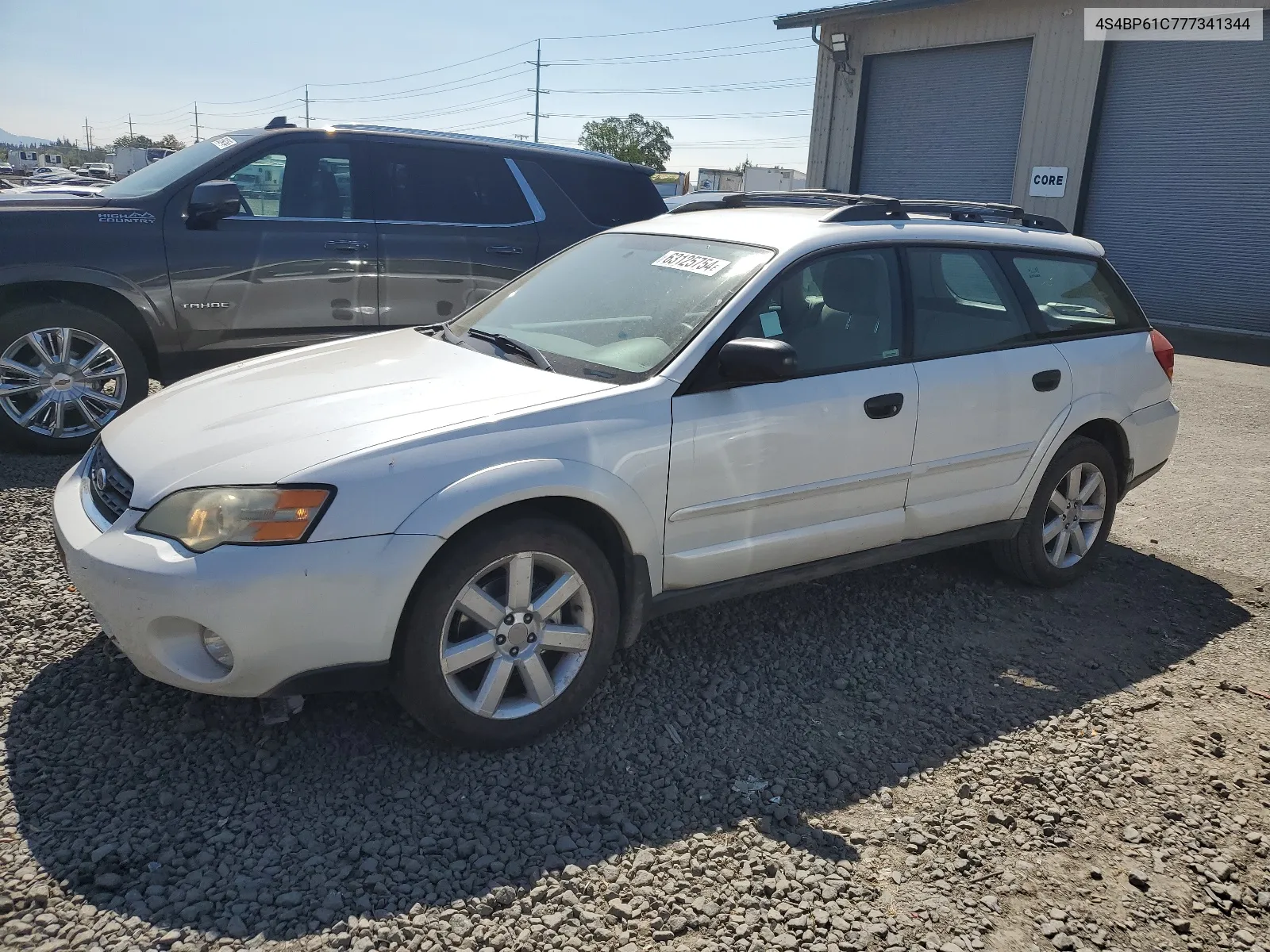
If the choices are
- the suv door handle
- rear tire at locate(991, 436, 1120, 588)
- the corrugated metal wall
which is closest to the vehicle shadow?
rear tire at locate(991, 436, 1120, 588)

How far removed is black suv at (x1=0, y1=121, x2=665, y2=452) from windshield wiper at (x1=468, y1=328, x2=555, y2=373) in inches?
106

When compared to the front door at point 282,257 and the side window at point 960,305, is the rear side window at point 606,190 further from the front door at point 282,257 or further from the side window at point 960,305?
the side window at point 960,305

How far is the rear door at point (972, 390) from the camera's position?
4.05 m

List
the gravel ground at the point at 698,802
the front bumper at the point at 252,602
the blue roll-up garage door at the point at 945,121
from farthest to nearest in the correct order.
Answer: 1. the blue roll-up garage door at the point at 945,121
2. the front bumper at the point at 252,602
3. the gravel ground at the point at 698,802

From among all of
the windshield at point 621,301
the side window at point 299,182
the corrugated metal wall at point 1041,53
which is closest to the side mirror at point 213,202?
the side window at point 299,182

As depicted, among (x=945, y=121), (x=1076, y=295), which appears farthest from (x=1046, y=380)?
(x=945, y=121)

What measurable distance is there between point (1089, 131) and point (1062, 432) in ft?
45.4

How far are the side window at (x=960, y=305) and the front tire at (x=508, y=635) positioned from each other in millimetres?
1770

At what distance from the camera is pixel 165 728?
313 cm

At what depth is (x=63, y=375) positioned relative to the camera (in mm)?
5777

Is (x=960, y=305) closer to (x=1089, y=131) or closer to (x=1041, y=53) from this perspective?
(x=1089, y=131)

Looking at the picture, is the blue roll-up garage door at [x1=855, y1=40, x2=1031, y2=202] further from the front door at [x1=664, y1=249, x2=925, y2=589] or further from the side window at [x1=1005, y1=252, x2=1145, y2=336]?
the front door at [x1=664, y1=249, x2=925, y2=589]

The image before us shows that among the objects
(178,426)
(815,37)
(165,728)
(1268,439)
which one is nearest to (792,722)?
(165,728)

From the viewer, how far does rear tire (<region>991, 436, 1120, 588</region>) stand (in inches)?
181
